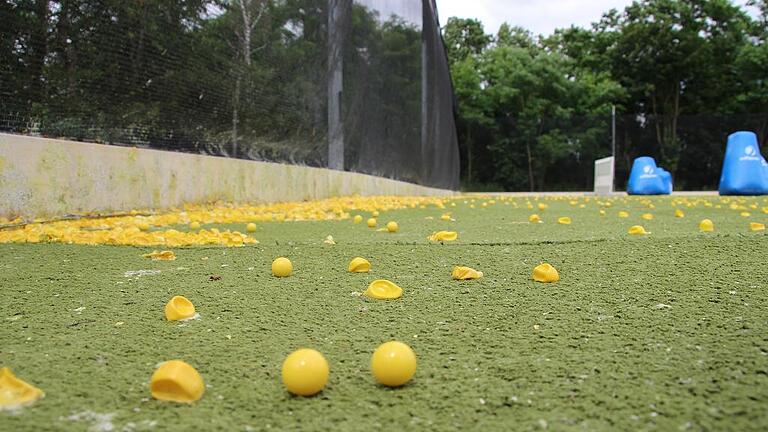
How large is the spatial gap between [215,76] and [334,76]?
275cm

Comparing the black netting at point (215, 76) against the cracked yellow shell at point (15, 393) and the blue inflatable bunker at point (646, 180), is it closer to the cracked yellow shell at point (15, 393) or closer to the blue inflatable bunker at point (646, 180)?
the cracked yellow shell at point (15, 393)

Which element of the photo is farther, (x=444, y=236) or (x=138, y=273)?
(x=444, y=236)

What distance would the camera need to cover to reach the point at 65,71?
370 cm

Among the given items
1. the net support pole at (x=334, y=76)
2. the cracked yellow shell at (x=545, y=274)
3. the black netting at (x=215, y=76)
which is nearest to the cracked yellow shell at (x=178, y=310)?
the cracked yellow shell at (x=545, y=274)


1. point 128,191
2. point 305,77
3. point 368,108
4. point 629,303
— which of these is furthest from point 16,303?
point 368,108

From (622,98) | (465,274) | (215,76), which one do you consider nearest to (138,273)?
(465,274)

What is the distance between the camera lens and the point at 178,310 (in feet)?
4.85

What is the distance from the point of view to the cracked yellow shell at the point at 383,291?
167 centimetres

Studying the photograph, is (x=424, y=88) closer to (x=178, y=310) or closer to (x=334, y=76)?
(x=334, y=76)

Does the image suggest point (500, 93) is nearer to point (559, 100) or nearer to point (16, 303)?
point (559, 100)

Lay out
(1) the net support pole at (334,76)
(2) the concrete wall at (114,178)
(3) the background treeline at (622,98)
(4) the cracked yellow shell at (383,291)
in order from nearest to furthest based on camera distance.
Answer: (4) the cracked yellow shell at (383,291) → (2) the concrete wall at (114,178) → (1) the net support pole at (334,76) → (3) the background treeline at (622,98)

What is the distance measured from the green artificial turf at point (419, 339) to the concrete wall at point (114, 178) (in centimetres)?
135

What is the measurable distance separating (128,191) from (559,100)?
92.4ft

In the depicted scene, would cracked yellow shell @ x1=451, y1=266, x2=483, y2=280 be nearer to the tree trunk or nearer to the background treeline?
the tree trunk
